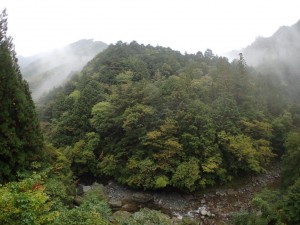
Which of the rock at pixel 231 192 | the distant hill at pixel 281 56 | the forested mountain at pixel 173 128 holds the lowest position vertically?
the rock at pixel 231 192

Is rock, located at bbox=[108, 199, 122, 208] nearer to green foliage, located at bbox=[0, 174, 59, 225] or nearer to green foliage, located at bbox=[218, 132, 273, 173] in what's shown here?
green foliage, located at bbox=[218, 132, 273, 173]

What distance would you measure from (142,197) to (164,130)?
554cm

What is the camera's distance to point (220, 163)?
2603cm

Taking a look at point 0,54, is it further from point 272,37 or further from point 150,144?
point 272,37

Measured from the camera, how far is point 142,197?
25328 mm

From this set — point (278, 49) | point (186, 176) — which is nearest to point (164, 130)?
point (186, 176)

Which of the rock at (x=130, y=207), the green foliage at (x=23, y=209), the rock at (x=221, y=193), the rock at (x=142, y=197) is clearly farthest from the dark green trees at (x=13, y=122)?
the rock at (x=221, y=193)

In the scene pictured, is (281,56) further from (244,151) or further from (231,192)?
(231,192)

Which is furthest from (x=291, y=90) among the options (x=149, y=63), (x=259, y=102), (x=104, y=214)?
(x=104, y=214)

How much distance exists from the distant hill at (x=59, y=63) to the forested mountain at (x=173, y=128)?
25.3m

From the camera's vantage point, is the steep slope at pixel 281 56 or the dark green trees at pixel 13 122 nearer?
the dark green trees at pixel 13 122

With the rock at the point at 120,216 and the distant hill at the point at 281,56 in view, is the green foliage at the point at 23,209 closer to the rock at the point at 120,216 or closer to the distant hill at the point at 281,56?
the rock at the point at 120,216

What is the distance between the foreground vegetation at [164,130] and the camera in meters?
17.6

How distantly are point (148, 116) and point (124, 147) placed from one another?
3472 millimetres
